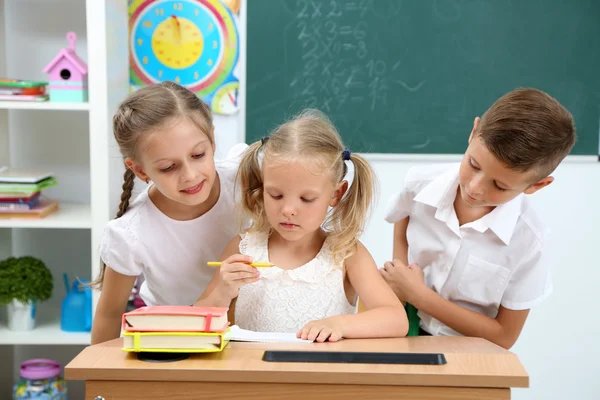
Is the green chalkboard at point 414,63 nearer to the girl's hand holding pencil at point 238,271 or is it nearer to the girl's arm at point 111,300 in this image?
the girl's arm at point 111,300

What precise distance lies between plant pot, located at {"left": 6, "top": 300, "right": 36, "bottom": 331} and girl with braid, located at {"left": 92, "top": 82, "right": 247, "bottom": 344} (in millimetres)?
1063

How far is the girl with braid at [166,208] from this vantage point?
1500mm

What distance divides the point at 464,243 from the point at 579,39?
1622 mm

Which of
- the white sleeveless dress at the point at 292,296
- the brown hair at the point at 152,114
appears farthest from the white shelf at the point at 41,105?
the white sleeveless dress at the point at 292,296

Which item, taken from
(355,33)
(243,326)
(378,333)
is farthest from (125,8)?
(378,333)

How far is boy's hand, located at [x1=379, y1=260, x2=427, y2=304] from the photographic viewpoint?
1.69m

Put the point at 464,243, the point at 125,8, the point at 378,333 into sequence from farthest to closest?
the point at 125,8 < the point at 464,243 < the point at 378,333

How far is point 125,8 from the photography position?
2861mm

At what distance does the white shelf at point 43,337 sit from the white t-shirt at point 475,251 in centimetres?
143

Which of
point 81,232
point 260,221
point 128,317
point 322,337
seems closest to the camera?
point 128,317

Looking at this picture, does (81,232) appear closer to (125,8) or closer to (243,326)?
(125,8)

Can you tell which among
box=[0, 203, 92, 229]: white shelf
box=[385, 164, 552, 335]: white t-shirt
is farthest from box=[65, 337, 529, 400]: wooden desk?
box=[0, 203, 92, 229]: white shelf

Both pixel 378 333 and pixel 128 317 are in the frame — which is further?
pixel 378 333

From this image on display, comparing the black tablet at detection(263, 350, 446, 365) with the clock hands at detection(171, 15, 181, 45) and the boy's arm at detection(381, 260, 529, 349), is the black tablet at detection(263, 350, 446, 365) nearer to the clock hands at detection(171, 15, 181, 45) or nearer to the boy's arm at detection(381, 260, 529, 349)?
the boy's arm at detection(381, 260, 529, 349)
